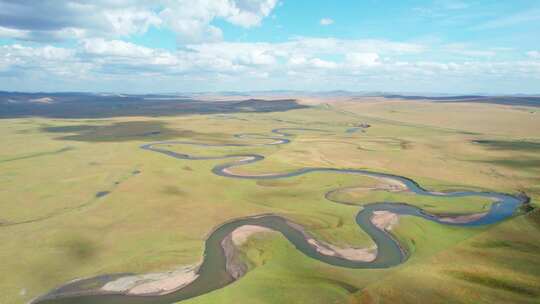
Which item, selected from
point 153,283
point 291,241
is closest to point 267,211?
point 291,241

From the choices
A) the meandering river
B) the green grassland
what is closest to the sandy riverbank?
the meandering river

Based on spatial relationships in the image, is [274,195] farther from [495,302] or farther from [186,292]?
[495,302]

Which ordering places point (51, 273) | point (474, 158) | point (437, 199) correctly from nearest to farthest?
point (51, 273) < point (437, 199) < point (474, 158)

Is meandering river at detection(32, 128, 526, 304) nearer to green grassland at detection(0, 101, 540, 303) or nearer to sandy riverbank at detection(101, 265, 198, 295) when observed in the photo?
sandy riverbank at detection(101, 265, 198, 295)

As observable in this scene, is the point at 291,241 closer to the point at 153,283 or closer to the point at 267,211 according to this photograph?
the point at 267,211

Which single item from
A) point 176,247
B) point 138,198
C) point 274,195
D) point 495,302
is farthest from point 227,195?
point 495,302

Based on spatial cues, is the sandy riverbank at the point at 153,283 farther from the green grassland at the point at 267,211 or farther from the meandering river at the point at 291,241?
the green grassland at the point at 267,211

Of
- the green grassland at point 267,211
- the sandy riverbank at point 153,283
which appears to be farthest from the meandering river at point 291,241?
the green grassland at point 267,211

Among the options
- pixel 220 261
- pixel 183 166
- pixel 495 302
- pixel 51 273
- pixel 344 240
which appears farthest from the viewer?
pixel 183 166
